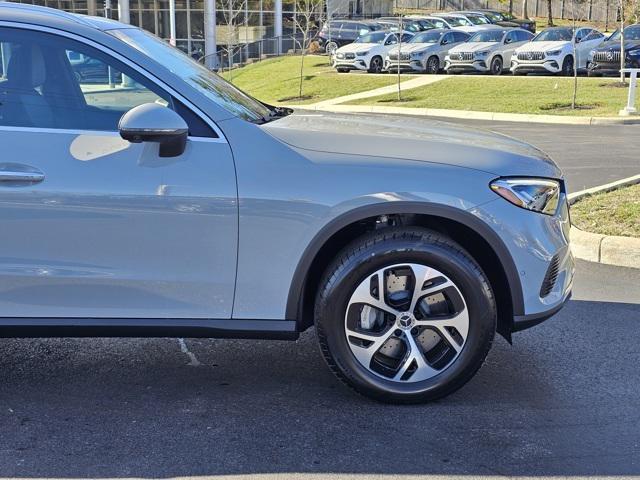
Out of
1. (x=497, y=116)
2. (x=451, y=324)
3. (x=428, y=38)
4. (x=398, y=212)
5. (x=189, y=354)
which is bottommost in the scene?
(x=189, y=354)

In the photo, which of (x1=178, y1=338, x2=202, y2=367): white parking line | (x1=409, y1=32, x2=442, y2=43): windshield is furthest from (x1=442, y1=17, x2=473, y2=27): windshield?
(x1=178, y1=338, x2=202, y2=367): white parking line

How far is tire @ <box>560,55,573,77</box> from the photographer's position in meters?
24.7

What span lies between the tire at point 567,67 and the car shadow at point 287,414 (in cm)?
2149

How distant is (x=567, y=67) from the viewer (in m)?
25.0

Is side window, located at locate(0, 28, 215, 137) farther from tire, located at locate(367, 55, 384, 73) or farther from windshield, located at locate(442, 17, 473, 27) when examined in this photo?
windshield, located at locate(442, 17, 473, 27)

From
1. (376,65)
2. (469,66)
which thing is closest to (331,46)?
(376,65)

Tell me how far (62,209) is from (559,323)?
317 cm

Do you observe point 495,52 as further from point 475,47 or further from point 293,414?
point 293,414

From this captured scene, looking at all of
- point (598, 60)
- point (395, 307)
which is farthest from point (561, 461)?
point (598, 60)

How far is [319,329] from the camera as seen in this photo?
3.80m

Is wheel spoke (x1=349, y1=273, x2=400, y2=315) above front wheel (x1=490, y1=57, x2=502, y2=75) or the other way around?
the other way around

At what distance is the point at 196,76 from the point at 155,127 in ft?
2.34

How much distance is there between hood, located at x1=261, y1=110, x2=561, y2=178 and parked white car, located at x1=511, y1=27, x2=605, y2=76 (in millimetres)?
21527

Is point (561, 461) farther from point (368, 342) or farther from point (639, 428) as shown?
point (368, 342)
